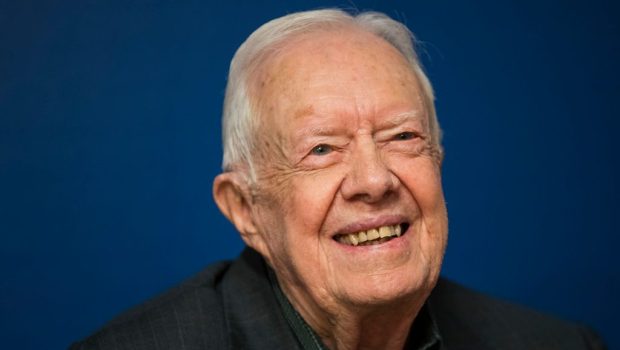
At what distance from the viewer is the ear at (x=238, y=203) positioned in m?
2.25

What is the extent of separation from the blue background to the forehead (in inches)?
25.9

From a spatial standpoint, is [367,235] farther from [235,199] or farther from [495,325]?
[495,325]

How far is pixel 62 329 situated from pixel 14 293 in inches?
8.5

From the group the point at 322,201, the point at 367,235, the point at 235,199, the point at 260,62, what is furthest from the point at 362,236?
→ the point at 260,62

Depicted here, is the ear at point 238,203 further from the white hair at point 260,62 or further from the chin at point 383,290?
the chin at point 383,290

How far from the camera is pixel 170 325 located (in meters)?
2.18

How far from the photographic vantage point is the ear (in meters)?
2.25

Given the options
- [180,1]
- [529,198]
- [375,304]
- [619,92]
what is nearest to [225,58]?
[180,1]

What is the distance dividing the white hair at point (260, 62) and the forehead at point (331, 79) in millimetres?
48

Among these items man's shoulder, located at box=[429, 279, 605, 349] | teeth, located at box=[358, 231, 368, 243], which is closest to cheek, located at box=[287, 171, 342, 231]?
teeth, located at box=[358, 231, 368, 243]

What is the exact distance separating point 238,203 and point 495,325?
1010 millimetres

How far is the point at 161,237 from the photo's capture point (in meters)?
2.77

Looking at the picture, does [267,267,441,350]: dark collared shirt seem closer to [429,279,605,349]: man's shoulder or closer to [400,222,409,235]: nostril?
[429,279,605,349]: man's shoulder

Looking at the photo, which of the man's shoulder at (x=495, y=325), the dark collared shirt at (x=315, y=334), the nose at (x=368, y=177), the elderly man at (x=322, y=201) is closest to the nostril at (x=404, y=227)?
the elderly man at (x=322, y=201)
